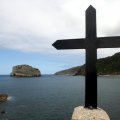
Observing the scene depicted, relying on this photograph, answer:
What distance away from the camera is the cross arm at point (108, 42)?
20.7 feet

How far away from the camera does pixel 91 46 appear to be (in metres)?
6.52

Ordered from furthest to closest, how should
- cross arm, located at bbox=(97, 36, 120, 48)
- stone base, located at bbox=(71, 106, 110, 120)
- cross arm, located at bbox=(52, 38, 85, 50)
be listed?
cross arm, located at bbox=(52, 38, 85, 50) → cross arm, located at bbox=(97, 36, 120, 48) → stone base, located at bbox=(71, 106, 110, 120)

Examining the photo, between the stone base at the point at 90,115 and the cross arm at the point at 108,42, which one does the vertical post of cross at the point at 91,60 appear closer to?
the cross arm at the point at 108,42

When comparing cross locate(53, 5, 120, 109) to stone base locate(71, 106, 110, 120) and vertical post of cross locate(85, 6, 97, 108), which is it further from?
stone base locate(71, 106, 110, 120)

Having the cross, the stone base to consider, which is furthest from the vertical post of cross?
the stone base

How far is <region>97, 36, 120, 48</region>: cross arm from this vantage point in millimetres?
6324

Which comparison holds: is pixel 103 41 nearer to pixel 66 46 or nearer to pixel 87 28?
pixel 87 28

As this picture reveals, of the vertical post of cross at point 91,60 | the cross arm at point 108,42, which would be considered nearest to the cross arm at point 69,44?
the vertical post of cross at point 91,60

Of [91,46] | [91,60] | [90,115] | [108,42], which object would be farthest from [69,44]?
[90,115]

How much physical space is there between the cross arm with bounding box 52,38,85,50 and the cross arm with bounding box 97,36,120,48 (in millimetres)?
430

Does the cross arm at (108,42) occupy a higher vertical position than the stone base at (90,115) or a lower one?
higher

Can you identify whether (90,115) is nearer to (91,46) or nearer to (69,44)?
(91,46)

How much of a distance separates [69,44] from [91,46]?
597 millimetres

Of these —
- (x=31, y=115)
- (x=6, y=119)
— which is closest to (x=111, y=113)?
(x=31, y=115)
